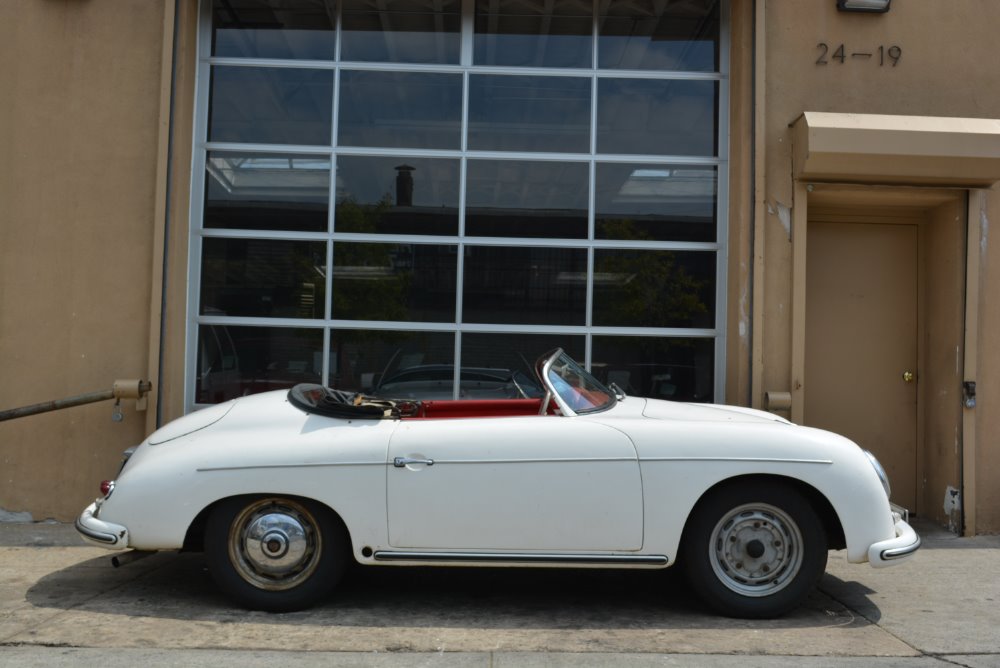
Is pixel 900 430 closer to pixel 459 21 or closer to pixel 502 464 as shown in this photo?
pixel 502 464

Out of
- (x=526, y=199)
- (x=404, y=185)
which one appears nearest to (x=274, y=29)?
(x=404, y=185)

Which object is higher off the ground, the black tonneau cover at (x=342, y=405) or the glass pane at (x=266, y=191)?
the glass pane at (x=266, y=191)

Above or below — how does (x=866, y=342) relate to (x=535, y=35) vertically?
below

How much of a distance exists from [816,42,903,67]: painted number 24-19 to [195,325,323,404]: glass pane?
4.50 metres

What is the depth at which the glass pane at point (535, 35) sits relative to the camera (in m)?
7.70

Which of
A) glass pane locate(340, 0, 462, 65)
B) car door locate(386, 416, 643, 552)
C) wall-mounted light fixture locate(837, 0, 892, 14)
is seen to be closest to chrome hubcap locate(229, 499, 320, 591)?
car door locate(386, 416, 643, 552)

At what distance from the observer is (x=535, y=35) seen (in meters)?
7.75

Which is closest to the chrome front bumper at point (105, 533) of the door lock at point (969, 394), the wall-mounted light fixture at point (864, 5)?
the door lock at point (969, 394)

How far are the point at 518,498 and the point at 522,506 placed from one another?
4 cm

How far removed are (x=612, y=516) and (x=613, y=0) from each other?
472 centimetres

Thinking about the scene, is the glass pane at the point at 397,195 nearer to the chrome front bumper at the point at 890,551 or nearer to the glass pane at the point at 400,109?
the glass pane at the point at 400,109

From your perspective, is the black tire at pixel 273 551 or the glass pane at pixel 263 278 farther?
the glass pane at pixel 263 278

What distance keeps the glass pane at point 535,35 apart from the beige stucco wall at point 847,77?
132cm

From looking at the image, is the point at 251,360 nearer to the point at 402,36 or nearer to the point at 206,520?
the point at 206,520
